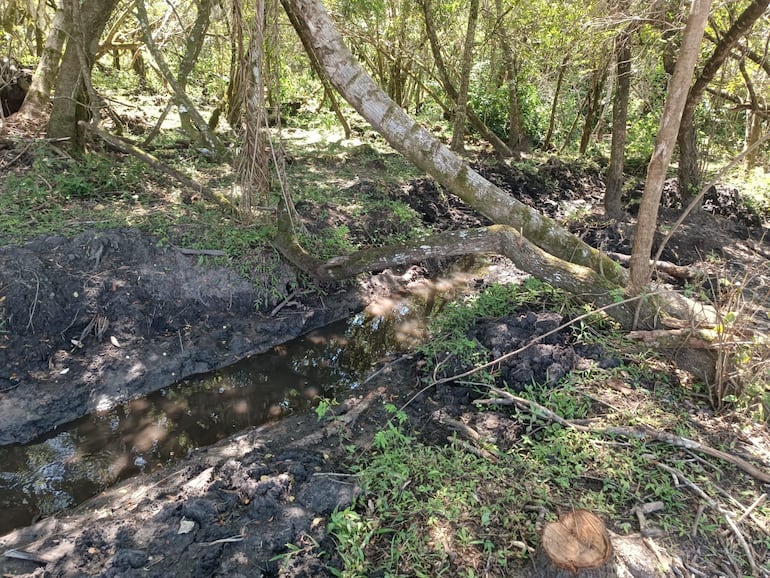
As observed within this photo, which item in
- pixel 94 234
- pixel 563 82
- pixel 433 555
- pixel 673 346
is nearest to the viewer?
pixel 433 555

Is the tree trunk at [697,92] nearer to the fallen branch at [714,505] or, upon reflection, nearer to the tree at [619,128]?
the tree at [619,128]

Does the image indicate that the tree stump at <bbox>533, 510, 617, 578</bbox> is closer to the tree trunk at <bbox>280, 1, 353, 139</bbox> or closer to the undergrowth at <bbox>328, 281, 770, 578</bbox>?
the undergrowth at <bbox>328, 281, 770, 578</bbox>

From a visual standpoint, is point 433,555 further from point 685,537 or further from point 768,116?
point 768,116

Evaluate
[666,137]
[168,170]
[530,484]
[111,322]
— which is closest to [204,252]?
[111,322]

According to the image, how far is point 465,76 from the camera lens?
32.5 feet

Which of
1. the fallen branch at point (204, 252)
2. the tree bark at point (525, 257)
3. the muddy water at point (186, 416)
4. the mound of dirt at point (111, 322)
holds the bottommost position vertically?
the muddy water at point (186, 416)

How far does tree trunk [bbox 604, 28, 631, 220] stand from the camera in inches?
292

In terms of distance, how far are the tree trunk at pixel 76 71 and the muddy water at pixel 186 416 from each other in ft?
13.5

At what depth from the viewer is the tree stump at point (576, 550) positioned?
91.7 inches

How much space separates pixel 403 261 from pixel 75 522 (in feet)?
11.8

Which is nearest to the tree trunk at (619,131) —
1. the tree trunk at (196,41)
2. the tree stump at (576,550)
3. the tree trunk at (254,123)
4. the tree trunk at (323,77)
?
the tree trunk at (323,77)

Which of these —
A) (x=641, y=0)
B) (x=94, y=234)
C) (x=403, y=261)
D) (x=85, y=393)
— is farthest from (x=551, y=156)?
(x=85, y=393)

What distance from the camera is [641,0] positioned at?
620cm

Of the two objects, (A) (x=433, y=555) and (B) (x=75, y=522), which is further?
(B) (x=75, y=522)
